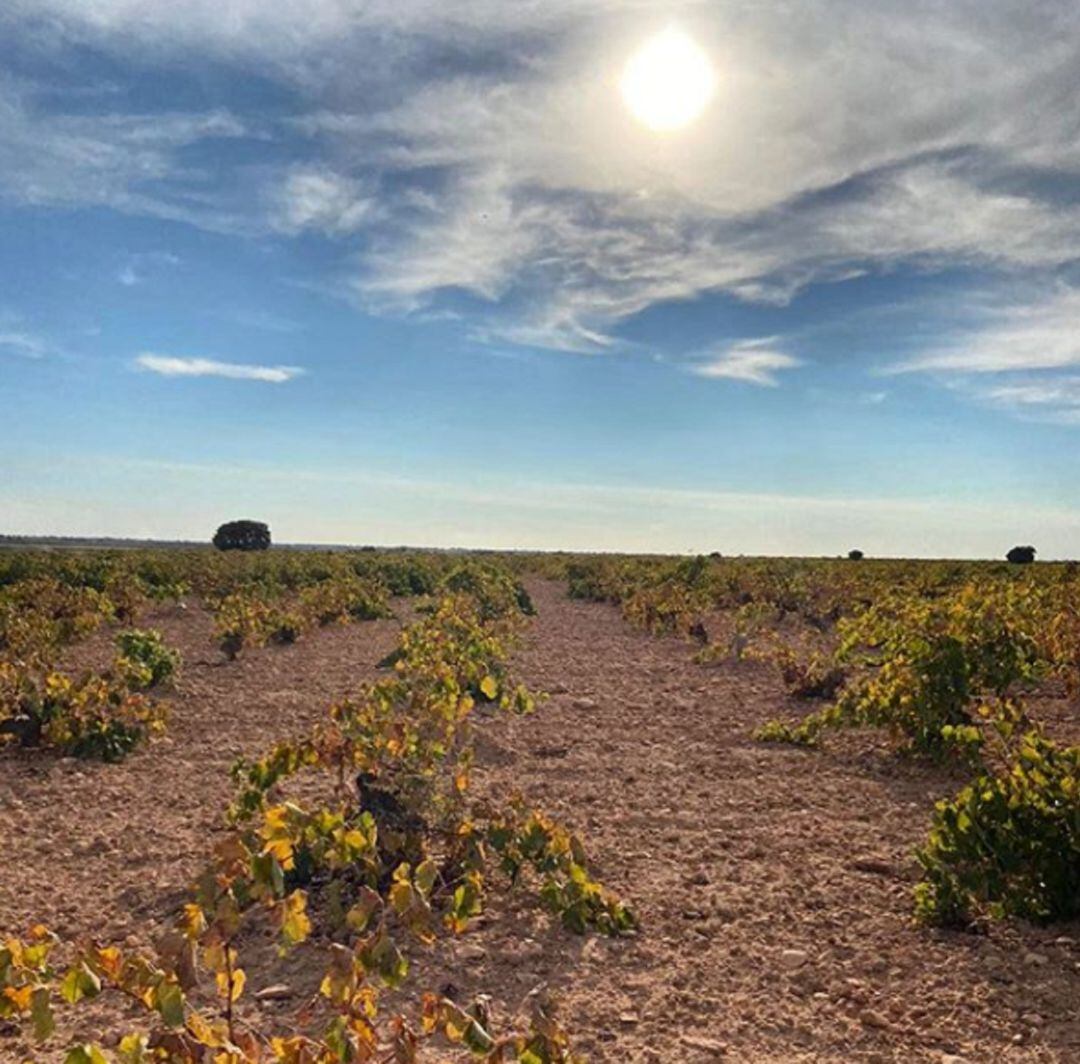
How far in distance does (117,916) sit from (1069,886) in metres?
4.65

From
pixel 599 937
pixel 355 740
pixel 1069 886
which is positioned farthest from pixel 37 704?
pixel 1069 886

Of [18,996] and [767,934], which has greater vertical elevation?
[18,996]

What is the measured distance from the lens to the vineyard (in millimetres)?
3193

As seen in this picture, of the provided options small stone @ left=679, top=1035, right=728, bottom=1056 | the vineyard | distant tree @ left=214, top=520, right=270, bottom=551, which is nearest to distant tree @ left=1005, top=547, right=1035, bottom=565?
distant tree @ left=214, top=520, right=270, bottom=551

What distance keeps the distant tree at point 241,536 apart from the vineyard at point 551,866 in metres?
79.4

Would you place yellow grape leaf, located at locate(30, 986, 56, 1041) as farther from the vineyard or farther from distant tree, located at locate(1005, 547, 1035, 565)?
distant tree, located at locate(1005, 547, 1035, 565)

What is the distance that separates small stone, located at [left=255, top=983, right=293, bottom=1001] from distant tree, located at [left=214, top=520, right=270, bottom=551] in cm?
8780

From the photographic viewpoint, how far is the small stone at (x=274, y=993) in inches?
169

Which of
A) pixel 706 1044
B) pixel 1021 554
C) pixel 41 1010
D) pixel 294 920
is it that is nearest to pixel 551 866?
pixel 706 1044

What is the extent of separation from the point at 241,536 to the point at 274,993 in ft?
293

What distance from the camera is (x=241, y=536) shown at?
9006cm

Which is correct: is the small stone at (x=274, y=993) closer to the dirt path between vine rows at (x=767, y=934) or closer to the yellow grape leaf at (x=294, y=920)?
the dirt path between vine rows at (x=767, y=934)

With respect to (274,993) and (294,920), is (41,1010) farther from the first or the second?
(274,993)

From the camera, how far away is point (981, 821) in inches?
202
